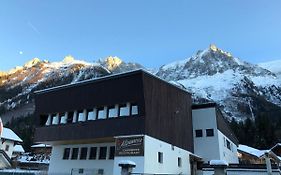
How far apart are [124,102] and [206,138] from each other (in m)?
12.9

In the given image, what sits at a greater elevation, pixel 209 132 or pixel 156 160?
pixel 209 132

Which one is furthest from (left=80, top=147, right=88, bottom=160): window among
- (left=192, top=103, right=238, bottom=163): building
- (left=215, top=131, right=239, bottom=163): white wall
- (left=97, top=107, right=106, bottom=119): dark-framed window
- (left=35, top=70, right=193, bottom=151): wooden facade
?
(left=215, top=131, right=239, bottom=163): white wall

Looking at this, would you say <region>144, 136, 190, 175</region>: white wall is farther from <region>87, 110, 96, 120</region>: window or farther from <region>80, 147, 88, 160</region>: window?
<region>80, 147, 88, 160</region>: window

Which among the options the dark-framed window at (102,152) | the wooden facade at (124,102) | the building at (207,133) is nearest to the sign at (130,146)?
the wooden facade at (124,102)

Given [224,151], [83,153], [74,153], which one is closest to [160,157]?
[83,153]

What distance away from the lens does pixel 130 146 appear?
1056 inches

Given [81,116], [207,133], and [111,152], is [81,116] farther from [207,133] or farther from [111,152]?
[207,133]

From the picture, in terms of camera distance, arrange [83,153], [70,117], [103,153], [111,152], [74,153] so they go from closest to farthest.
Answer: [111,152] → [103,153] → [83,153] → [70,117] → [74,153]

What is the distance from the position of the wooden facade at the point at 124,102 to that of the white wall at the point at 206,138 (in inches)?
58.6

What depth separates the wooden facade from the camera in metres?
27.5

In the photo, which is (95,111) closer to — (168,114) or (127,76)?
(127,76)

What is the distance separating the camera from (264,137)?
74.0 metres

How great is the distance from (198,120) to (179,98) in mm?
5254

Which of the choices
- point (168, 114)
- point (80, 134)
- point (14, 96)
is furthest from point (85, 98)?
point (14, 96)
